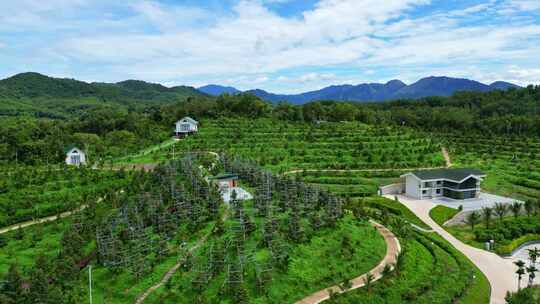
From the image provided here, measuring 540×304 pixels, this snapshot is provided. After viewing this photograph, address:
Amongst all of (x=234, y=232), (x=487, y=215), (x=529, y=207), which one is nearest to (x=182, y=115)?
(x=234, y=232)

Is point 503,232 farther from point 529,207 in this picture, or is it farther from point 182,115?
point 182,115

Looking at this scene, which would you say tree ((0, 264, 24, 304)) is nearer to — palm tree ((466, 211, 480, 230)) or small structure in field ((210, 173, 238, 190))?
small structure in field ((210, 173, 238, 190))

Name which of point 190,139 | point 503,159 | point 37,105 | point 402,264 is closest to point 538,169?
point 503,159

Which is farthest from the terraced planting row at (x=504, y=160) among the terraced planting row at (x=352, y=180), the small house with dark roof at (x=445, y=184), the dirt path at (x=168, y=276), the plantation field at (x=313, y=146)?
the dirt path at (x=168, y=276)

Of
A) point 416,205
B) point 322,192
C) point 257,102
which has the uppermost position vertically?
point 257,102

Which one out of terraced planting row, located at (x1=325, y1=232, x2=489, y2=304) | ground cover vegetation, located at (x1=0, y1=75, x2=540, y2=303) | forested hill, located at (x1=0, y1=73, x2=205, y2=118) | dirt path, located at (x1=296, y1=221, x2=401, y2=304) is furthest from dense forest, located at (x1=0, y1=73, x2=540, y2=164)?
terraced planting row, located at (x1=325, y1=232, x2=489, y2=304)

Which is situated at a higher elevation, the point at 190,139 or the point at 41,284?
the point at 190,139

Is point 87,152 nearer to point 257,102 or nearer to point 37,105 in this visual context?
point 257,102
